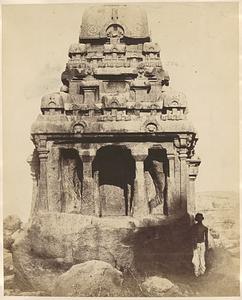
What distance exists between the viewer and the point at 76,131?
7141 millimetres

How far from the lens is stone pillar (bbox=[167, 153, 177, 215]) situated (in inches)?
281

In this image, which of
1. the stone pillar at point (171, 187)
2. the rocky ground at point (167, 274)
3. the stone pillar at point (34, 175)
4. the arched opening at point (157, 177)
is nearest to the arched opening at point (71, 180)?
the stone pillar at point (34, 175)

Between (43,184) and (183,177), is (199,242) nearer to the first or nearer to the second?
(183,177)

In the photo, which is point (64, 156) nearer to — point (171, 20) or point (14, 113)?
point (14, 113)

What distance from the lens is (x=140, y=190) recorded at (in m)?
7.15

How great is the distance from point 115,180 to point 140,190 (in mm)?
385

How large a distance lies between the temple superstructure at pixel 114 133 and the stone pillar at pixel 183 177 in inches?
0.4

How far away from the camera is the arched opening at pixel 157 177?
727 centimetres

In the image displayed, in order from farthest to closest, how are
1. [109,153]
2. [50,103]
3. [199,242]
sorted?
[109,153] < [50,103] < [199,242]

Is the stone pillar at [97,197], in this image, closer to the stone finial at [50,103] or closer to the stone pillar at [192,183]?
the stone finial at [50,103]

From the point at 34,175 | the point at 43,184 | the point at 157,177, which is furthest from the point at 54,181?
the point at 157,177

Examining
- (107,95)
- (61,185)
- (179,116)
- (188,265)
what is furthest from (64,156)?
(188,265)

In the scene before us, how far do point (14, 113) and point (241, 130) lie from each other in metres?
2.46

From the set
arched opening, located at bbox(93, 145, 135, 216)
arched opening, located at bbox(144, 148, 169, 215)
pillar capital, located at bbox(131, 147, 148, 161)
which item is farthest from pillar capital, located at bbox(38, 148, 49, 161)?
arched opening, located at bbox(144, 148, 169, 215)
